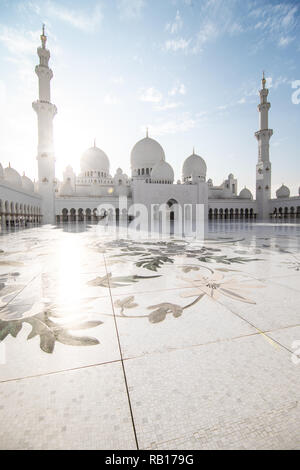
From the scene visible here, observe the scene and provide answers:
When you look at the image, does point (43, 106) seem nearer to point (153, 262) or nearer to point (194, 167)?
point (194, 167)

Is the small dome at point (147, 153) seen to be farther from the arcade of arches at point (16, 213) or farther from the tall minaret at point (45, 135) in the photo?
the arcade of arches at point (16, 213)

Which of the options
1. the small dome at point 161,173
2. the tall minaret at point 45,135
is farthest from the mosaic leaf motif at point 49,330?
the small dome at point 161,173

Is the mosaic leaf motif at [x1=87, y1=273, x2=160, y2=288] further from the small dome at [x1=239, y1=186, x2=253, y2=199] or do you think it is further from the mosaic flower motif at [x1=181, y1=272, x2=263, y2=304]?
the small dome at [x1=239, y1=186, x2=253, y2=199]

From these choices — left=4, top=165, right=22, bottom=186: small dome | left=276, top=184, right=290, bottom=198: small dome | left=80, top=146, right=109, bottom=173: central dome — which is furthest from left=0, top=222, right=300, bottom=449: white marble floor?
left=276, top=184, right=290, bottom=198: small dome

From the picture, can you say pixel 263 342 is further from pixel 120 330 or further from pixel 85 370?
pixel 85 370

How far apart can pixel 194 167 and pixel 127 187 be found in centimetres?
959

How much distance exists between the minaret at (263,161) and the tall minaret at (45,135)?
21106 mm

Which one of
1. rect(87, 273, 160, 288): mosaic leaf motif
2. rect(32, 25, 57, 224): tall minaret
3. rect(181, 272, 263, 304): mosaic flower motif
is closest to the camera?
rect(181, 272, 263, 304): mosaic flower motif

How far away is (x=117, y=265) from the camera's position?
2.84 metres

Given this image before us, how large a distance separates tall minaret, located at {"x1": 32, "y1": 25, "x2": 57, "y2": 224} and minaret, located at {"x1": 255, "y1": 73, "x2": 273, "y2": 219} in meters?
21.1

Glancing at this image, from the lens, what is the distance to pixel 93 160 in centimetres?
2758

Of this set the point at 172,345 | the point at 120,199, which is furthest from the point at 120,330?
the point at 120,199

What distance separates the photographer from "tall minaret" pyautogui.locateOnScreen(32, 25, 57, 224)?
61.3ft
